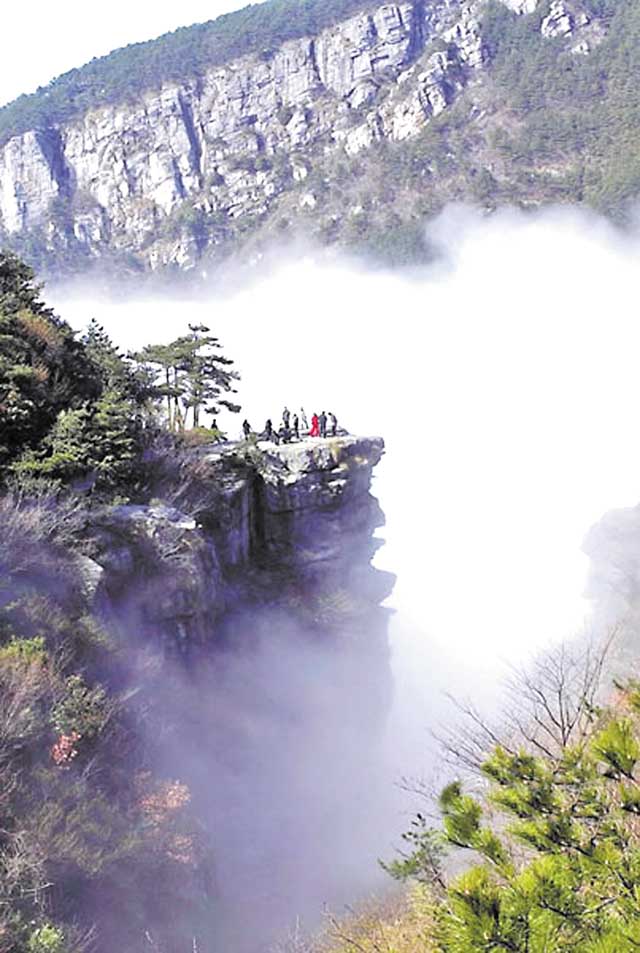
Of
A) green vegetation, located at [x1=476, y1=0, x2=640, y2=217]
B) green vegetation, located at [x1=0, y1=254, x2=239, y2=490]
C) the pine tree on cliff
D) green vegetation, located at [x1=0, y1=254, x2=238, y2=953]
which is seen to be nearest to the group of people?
the pine tree on cliff

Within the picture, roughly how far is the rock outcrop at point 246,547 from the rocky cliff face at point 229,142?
132 m

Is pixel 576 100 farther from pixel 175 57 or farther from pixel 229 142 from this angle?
pixel 175 57

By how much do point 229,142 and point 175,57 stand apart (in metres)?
37.8

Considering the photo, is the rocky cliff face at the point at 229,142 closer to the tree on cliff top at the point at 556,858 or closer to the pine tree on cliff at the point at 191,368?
the pine tree on cliff at the point at 191,368

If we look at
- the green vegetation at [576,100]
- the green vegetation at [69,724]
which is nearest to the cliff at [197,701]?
the green vegetation at [69,724]

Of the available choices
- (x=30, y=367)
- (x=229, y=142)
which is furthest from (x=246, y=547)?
(x=229, y=142)

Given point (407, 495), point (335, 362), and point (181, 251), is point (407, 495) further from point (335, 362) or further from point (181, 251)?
point (181, 251)

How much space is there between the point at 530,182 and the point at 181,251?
79797mm

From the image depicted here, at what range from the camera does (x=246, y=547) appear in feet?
99.6

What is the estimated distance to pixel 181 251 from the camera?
157 m

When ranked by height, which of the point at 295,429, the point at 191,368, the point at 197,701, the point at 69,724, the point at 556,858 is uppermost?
the point at 191,368

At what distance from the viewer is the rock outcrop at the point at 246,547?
20547mm

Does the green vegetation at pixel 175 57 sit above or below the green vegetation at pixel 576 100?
above

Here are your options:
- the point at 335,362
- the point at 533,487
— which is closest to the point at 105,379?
the point at 533,487
